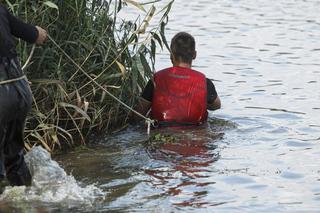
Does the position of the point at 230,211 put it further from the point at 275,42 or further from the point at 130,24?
the point at 275,42

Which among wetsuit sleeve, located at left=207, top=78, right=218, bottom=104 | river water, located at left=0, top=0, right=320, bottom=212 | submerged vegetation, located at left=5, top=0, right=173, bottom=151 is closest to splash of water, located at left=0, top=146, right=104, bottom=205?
river water, located at left=0, top=0, right=320, bottom=212

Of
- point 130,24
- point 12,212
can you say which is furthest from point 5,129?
point 130,24

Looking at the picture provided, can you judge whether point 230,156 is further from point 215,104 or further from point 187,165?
point 215,104

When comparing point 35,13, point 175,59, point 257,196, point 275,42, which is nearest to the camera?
point 257,196

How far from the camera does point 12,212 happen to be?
21.6 ft

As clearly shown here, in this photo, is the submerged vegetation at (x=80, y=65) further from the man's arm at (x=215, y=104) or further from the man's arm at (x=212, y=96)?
the man's arm at (x=215, y=104)

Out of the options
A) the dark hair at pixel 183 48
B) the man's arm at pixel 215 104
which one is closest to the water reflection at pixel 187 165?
the man's arm at pixel 215 104

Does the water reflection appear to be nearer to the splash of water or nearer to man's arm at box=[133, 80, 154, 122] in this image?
man's arm at box=[133, 80, 154, 122]

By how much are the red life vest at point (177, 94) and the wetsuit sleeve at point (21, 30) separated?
8.55ft

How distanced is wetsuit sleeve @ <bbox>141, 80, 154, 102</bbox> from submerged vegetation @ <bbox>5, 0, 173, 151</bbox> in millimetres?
100

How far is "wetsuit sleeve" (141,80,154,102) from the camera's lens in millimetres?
9125

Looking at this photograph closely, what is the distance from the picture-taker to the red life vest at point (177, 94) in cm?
907

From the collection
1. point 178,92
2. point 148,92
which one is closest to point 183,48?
point 178,92

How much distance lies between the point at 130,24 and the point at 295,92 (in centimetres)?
372
